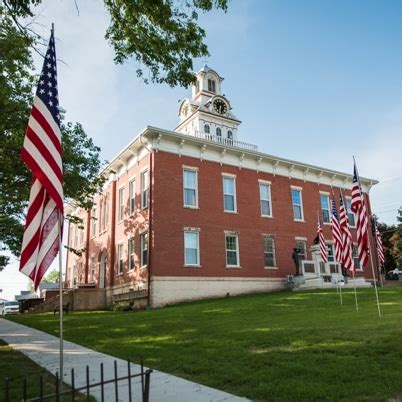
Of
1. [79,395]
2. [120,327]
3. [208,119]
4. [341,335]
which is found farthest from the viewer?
[208,119]

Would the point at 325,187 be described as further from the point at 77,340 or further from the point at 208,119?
the point at 77,340

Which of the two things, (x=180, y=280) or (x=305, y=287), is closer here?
(x=180, y=280)

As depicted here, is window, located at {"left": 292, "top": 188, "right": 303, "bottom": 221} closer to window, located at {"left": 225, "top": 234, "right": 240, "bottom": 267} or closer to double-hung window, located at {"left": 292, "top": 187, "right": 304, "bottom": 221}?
double-hung window, located at {"left": 292, "top": 187, "right": 304, "bottom": 221}

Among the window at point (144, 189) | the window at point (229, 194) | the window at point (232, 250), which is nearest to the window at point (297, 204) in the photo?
the window at point (229, 194)

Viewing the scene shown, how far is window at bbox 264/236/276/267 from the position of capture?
30062 mm

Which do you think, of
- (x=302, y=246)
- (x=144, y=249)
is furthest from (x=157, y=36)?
(x=302, y=246)

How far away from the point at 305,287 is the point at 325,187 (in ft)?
34.0

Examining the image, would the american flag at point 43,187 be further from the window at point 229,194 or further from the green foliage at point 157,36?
the window at point 229,194

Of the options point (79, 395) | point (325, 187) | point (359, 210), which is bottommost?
point (79, 395)

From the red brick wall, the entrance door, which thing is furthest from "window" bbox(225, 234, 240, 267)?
the entrance door

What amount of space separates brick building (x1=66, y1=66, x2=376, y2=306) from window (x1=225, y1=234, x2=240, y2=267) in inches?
2.6

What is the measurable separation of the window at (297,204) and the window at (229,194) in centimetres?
567

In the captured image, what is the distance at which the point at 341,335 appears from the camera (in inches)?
369

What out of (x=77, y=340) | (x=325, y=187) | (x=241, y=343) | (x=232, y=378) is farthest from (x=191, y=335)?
(x=325, y=187)
